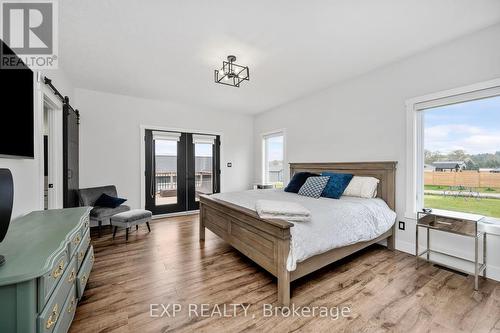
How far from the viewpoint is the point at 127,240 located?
326 centimetres

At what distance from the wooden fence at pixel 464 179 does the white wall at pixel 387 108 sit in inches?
12.6

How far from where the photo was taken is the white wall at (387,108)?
2.31 metres

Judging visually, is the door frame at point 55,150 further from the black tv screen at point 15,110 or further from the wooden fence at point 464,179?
the wooden fence at point 464,179

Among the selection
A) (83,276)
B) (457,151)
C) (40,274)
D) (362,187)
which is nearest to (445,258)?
(362,187)

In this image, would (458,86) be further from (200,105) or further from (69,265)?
(200,105)

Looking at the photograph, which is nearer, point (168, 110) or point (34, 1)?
point (34, 1)

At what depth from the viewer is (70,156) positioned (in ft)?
10.6

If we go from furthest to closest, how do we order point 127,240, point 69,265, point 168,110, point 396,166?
point 168,110 → point 127,240 → point 396,166 → point 69,265

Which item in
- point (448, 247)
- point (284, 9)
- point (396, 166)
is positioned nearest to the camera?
point (284, 9)

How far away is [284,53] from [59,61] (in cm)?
308

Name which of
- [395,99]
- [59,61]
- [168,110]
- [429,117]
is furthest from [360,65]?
[59,61]

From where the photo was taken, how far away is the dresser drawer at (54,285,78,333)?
1213 millimetres

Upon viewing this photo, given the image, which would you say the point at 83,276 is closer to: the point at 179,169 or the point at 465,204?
the point at 179,169

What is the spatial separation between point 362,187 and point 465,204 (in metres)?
1.12
